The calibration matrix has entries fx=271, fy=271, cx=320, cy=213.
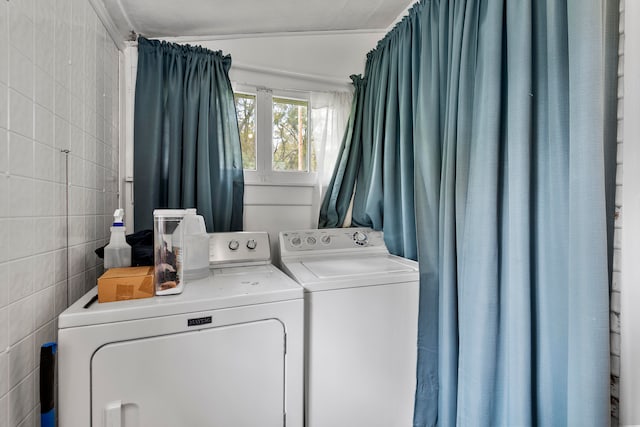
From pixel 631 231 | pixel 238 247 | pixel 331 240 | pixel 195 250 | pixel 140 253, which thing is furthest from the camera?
pixel 331 240

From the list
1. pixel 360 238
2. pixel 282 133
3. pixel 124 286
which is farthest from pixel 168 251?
pixel 282 133

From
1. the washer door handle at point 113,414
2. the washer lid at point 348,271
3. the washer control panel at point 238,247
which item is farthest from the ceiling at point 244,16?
the washer door handle at point 113,414

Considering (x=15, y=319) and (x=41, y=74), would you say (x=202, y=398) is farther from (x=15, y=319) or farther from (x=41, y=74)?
(x=41, y=74)

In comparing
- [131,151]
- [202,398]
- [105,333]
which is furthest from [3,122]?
[202,398]

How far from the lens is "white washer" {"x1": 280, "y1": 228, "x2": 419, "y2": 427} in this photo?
121cm

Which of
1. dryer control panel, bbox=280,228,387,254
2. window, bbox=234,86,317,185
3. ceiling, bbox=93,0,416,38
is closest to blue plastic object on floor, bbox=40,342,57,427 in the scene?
dryer control panel, bbox=280,228,387,254

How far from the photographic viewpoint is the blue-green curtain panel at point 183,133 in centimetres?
165

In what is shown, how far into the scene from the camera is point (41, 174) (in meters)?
0.97

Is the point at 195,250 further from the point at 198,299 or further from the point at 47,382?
the point at 47,382

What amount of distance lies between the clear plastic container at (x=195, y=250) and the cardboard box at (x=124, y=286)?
0.25 metres

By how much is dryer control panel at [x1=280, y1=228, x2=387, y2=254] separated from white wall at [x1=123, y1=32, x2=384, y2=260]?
0.29 meters

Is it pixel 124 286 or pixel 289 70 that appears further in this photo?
pixel 289 70

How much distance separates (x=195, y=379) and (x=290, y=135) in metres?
1.69

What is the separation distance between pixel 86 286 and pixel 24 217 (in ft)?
1.88
